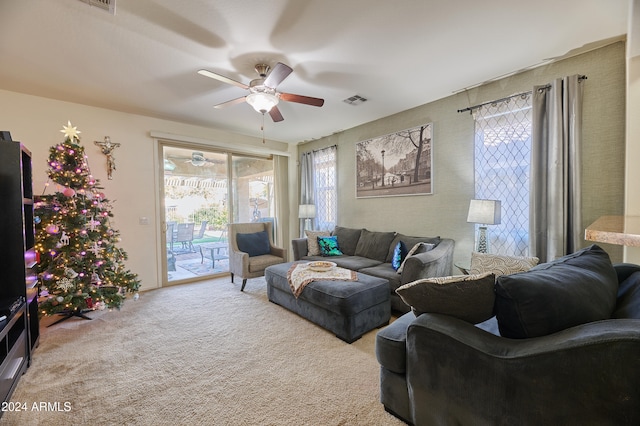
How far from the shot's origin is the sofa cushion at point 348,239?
4254mm

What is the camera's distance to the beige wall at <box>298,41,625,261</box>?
228cm

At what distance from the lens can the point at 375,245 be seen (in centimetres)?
391

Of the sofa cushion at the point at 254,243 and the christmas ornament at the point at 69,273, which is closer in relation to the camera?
the christmas ornament at the point at 69,273

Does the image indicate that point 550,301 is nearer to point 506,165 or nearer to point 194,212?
point 506,165

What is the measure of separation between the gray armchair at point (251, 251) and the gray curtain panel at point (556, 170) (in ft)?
10.9

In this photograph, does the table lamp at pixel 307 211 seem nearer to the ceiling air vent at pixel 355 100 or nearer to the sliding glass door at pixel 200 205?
the sliding glass door at pixel 200 205

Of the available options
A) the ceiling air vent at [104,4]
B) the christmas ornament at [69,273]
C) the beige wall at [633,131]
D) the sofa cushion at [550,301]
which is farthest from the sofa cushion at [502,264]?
the christmas ornament at [69,273]

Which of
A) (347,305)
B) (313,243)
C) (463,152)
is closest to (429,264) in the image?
(347,305)

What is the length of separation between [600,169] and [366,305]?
8.26ft

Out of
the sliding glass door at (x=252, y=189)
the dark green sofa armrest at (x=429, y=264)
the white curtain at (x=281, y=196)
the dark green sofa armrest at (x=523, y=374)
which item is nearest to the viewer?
the dark green sofa armrest at (x=523, y=374)

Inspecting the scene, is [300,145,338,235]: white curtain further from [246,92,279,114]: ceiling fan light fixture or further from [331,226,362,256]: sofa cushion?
[246,92,279,114]: ceiling fan light fixture

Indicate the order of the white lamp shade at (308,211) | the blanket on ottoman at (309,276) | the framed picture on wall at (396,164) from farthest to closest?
the white lamp shade at (308,211) → the framed picture on wall at (396,164) → the blanket on ottoman at (309,276)

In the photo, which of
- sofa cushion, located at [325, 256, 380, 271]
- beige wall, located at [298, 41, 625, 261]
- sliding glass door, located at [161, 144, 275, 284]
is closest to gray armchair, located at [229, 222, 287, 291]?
sliding glass door, located at [161, 144, 275, 284]

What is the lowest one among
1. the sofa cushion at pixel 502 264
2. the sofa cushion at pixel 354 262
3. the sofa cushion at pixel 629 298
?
the sofa cushion at pixel 354 262
